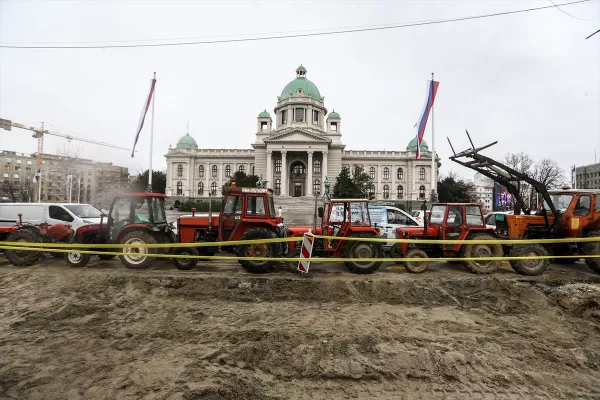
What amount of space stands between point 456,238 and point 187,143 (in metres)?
68.5

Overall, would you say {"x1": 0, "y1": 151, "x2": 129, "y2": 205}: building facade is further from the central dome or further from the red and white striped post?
the central dome

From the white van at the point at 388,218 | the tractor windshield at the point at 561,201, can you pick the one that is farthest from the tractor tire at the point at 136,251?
the tractor windshield at the point at 561,201

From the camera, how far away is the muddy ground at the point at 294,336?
12.4 ft

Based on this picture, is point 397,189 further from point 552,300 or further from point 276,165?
point 552,300

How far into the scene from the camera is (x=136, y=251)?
839 cm

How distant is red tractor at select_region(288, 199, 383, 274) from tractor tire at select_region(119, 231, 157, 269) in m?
3.83

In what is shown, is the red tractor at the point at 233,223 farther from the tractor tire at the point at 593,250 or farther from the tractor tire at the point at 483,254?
the tractor tire at the point at 593,250

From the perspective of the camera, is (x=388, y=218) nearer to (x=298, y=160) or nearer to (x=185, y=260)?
(x=185, y=260)

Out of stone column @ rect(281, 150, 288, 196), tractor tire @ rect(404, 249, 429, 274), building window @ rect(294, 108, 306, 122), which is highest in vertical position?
building window @ rect(294, 108, 306, 122)

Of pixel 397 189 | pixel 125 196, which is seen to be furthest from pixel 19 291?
pixel 397 189

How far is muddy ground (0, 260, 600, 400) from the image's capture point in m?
3.77

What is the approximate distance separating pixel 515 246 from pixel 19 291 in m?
11.8

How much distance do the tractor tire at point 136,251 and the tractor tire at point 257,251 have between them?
2.58 meters

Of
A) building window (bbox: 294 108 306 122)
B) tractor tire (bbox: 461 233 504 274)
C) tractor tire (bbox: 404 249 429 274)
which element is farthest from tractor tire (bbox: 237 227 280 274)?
building window (bbox: 294 108 306 122)
